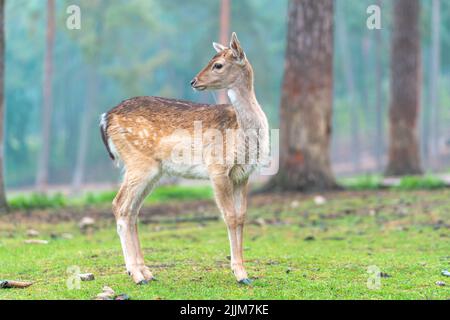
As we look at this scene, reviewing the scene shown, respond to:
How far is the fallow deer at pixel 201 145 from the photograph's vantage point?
273 inches

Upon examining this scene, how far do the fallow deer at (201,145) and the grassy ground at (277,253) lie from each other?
0.55 meters

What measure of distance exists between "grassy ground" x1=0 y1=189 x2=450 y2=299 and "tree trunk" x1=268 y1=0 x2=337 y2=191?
110 cm

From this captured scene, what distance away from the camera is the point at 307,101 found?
15406mm

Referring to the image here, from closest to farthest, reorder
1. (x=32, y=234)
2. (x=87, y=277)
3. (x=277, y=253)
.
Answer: (x=87, y=277) < (x=277, y=253) < (x=32, y=234)

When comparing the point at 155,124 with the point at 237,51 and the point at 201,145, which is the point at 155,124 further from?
the point at 237,51

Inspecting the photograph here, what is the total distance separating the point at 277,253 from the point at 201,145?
7.43 ft

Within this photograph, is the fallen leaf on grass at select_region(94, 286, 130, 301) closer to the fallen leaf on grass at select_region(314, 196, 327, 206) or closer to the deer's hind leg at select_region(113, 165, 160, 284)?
the deer's hind leg at select_region(113, 165, 160, 284)

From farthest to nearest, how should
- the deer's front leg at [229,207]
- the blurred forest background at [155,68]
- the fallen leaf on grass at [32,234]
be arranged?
the blurred forest background at [155,68], the fallen leaf on grass at [32,234], the deer's front leg at [229,207]

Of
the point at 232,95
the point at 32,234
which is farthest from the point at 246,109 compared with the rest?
the point at 32,234

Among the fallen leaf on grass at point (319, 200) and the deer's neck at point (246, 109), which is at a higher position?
the deer's neck at point (246, 109)

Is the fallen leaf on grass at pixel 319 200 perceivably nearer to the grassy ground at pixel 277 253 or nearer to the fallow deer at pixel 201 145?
the grassy ground at pixel 277 253

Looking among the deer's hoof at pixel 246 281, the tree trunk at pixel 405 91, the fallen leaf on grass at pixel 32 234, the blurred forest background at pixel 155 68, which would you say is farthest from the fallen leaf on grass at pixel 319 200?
the blurred forest background at pixel 155 68

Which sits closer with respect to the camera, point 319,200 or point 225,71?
point 225,71
